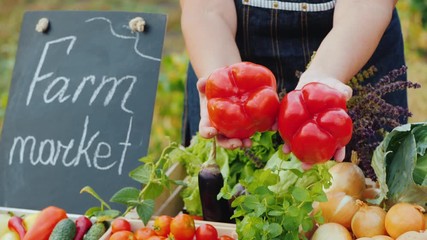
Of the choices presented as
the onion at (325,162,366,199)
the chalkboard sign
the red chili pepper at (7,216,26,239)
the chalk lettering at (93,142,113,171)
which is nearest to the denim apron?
the chalkboard sign

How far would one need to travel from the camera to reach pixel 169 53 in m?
5.35

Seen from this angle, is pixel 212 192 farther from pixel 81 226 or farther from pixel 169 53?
pixel 169 53

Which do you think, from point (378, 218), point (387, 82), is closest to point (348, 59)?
point (387, 82)

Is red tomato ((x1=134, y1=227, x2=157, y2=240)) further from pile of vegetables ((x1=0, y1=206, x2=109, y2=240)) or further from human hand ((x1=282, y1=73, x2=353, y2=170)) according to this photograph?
human hand ((x1=282, y1=73, x2=353, y2=170))

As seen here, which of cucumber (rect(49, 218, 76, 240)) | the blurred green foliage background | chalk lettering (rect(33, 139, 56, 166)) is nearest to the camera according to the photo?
cucumber (rect(49, 218, 76, 240))

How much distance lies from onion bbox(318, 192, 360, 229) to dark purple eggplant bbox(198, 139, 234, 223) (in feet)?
0.88

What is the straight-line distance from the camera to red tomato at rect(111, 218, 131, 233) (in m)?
1.63

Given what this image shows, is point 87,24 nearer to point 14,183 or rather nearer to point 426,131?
point 14,183

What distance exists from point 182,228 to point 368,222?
432 millimetres

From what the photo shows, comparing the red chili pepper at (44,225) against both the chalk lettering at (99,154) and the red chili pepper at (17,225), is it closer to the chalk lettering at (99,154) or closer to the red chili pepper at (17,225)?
the red chili pepper at (17,225)

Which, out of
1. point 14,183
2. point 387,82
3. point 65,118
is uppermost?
point 387,82

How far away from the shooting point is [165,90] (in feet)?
12.1

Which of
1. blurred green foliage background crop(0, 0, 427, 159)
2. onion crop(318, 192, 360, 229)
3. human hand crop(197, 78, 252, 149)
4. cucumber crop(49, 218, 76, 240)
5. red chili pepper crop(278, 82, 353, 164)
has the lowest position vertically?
blurred green foliage background crop(0, 0, 427, 159)

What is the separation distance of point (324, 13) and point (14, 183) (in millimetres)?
1095
